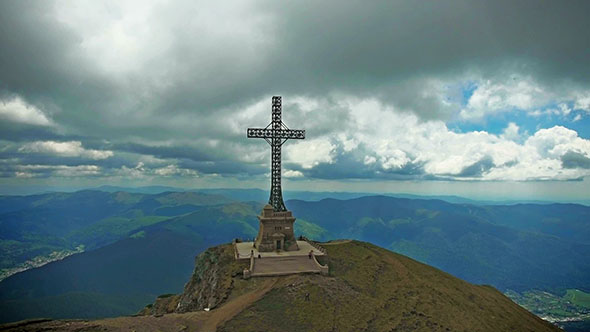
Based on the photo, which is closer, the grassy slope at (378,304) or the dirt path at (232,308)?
the dirt path at (232,308)

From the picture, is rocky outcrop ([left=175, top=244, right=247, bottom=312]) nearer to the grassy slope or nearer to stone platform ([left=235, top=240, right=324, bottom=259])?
stone platform ([left=235, top=240, right=324, bottom=259])

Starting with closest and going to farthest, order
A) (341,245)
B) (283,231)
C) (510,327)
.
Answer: (510,327) → (283,231) → (341,245)

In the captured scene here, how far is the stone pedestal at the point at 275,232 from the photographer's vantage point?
172 ft

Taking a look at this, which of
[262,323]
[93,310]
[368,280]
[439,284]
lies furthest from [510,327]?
[93,310]

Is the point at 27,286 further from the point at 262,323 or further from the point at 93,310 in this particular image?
the point at 262,323

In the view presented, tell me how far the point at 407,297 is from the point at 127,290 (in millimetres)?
194307

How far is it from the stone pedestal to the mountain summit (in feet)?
18.3

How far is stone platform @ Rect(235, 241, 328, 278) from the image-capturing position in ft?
149

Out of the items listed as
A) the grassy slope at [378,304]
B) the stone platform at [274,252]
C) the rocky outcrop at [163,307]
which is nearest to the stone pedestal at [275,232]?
the stone platform at [274,252]

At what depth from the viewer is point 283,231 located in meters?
53.7

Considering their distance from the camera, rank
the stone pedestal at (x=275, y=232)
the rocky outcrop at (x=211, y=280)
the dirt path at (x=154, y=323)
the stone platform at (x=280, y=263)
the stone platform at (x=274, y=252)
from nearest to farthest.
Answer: the dirt path at (x=154, y=323) < the rocky outcrop at (x=211, y=280) < the stone platform at (x=280, y=263) < the stone platform at (x=274, y=252) < the stone pedestal at (x=275, y=232)

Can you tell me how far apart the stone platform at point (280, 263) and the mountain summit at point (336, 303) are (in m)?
1.08

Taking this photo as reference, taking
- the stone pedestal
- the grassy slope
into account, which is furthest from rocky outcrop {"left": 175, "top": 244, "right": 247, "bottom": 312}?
the grassy slope

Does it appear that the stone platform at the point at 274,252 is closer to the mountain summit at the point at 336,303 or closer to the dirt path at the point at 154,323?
the mountain summit at the point at 336,303
